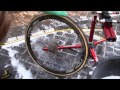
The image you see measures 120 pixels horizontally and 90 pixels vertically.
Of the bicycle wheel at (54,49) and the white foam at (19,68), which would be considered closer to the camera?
the bicycle wheel at (54,49)

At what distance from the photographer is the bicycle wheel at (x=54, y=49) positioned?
393cm

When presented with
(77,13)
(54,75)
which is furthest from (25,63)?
(77,13)

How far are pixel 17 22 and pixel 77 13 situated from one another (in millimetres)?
1548

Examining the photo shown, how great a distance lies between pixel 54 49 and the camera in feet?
15.1

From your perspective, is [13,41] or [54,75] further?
[13,41]

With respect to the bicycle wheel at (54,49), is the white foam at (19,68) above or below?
below

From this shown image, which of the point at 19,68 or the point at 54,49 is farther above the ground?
the point at 54,49

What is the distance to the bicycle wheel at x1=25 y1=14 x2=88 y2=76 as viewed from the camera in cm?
393

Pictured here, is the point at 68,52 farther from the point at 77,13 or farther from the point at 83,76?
the point at 77,13

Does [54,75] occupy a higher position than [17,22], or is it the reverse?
[17,22]

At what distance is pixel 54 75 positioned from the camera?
4254 millimetres
